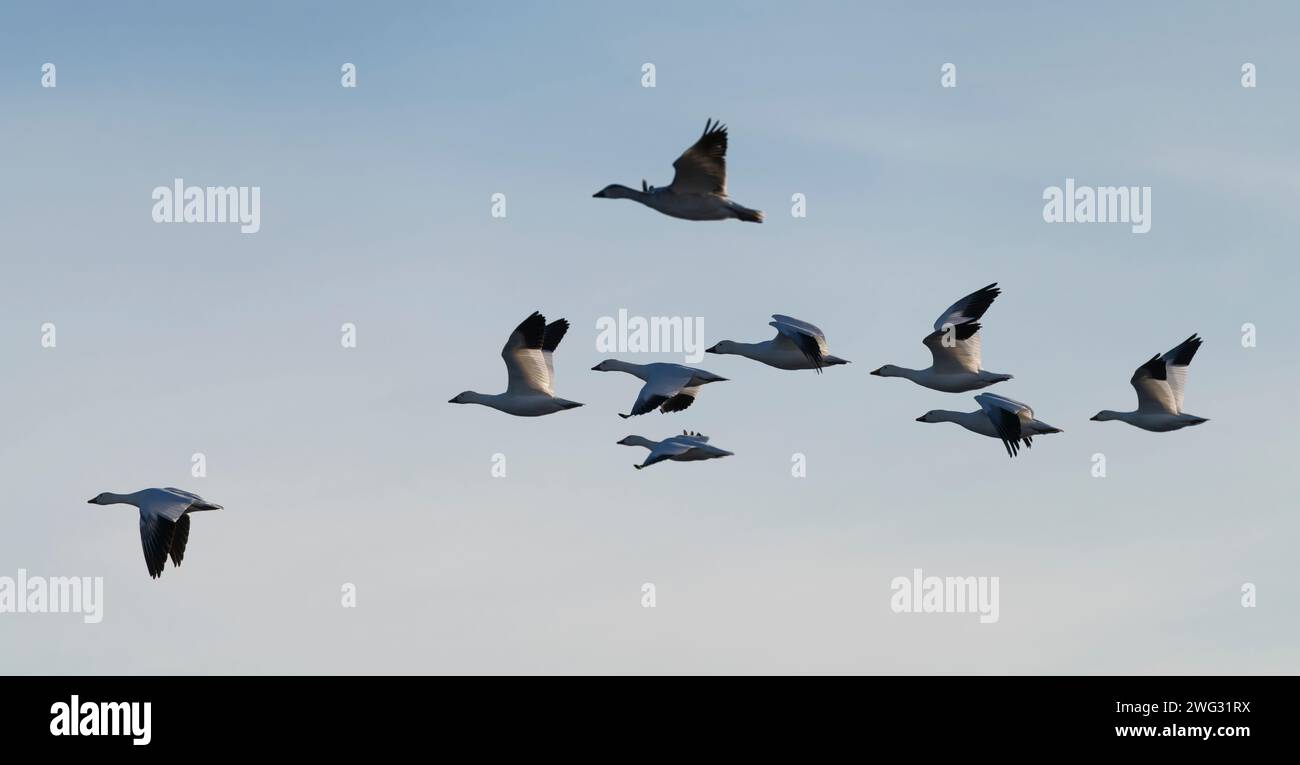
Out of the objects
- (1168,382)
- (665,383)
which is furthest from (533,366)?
(1168,382)

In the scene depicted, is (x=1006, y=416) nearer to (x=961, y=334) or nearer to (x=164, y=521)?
(x=961, y=334)

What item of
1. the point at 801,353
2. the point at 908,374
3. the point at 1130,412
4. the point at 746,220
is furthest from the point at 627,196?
the point at 1130,412

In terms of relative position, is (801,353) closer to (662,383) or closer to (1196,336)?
(662,383)

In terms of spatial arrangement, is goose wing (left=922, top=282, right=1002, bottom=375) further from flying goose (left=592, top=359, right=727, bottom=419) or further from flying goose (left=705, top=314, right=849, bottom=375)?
flying goose (left=592, top=359, right=727, bottom=419)

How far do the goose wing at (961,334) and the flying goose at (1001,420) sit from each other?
1.22 meters

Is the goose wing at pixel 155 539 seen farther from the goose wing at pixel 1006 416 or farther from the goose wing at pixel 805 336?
the goose wing at pixel 1006 416

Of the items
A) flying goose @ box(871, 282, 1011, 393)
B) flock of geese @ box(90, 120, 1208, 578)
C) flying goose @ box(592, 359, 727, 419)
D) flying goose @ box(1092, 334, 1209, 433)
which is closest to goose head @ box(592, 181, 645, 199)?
flock of geese @ box(90, 120, 1208, 578)

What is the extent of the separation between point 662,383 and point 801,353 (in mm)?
4184

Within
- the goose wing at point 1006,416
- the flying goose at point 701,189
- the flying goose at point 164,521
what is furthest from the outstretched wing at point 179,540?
the goose wing at point 1006,416

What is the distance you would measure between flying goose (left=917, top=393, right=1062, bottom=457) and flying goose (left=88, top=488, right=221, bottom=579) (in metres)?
16.0

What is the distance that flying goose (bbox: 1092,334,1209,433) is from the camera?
1906 inches

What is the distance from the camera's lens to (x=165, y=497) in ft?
141

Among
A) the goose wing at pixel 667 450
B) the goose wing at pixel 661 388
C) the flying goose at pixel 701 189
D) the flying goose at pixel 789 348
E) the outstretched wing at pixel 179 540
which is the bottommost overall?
the outstretched wing at pixel 179 540

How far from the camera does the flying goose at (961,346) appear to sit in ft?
155
